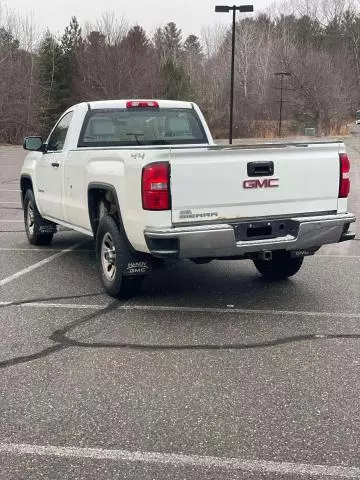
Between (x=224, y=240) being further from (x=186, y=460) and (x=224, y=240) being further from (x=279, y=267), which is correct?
(x=186, y=460)

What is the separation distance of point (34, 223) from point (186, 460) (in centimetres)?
614

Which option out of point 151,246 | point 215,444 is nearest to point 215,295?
point 151,246

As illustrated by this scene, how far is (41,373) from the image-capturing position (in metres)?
4.21

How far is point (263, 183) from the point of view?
17.8ft

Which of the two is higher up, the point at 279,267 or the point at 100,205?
the point at 100,205

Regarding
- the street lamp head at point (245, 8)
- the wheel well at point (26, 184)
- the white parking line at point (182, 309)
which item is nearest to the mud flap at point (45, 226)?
the wheel well at point (26, 184)

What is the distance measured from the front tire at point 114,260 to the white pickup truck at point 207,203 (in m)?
0.01

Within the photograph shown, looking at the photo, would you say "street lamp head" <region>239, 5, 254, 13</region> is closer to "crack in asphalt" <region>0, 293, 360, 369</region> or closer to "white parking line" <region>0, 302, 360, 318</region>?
"white parking line" <region>0, 302, 360, 318</region>

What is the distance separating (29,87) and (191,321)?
47.7m

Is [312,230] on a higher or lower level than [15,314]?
higher

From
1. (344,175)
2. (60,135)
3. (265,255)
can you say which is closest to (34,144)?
(60,135)

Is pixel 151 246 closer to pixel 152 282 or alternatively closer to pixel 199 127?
pixel 152 282

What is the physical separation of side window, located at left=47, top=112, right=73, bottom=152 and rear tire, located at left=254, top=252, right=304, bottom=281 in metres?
2.83

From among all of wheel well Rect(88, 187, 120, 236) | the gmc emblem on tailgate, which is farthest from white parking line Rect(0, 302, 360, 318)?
the gmc emblem on tailgate
